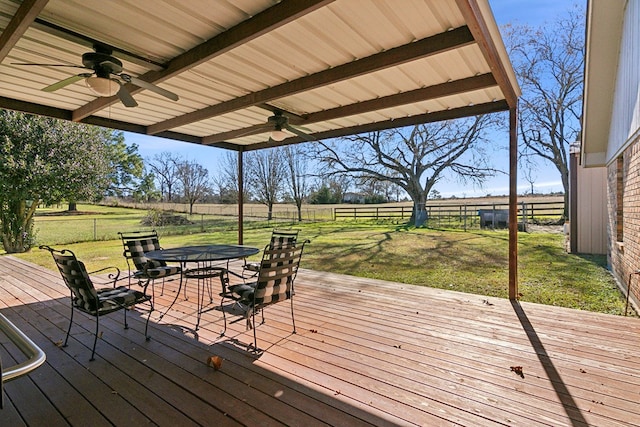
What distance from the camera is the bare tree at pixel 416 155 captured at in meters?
15.0

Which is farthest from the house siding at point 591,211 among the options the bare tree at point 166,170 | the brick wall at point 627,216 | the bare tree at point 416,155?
the bare tree at point 166,170

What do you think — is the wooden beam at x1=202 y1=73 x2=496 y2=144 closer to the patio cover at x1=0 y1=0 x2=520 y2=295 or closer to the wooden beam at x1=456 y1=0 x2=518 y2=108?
the patio cover at x1=0 y1=0 x2=520 y2=295

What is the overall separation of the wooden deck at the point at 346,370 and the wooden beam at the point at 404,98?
246cm

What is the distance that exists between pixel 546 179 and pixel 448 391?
1523cm

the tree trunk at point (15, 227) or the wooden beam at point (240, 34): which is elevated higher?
the wooden beam at point (240, 34)

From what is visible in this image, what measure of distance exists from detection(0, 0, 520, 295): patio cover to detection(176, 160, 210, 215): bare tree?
15128 mm

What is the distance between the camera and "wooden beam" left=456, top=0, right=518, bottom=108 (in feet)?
6.77

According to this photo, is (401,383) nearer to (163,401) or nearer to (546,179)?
(163,401)

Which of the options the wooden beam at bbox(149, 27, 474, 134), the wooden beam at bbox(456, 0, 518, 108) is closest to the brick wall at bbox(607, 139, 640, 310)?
the wooden beam at bbox(456, 0, 518, 108)

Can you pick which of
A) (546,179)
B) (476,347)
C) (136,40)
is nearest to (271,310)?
(476,347)

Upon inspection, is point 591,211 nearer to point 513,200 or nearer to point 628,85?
point 628,85

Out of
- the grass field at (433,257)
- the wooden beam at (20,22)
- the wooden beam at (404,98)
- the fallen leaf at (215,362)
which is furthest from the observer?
the grass field at (433,257)

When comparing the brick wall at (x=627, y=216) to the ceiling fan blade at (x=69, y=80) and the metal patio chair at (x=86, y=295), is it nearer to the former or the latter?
the metal patio chair at (x=86, y=295)

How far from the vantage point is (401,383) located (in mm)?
2291
